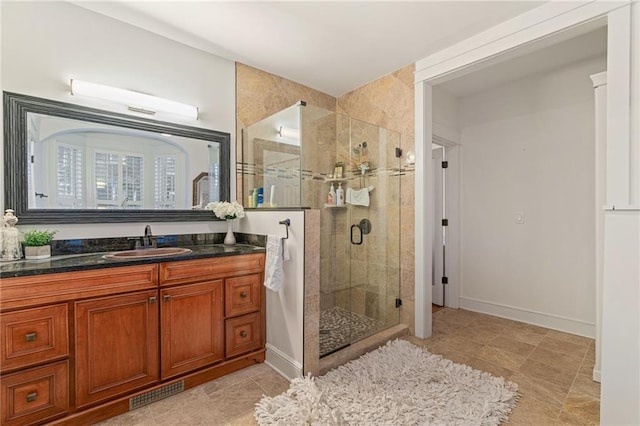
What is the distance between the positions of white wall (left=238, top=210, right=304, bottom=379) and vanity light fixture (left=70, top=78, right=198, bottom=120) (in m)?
1.12

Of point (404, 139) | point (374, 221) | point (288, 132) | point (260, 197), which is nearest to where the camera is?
point (288, 132)

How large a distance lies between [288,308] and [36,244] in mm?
1632

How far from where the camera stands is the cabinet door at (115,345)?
1.58m

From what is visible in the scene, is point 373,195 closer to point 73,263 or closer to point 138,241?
point 138,241

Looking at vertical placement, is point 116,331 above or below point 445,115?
below

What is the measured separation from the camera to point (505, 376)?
210 cm

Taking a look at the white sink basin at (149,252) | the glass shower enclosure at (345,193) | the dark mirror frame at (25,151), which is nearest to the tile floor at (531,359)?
the glass shower enclosure at (345,193)

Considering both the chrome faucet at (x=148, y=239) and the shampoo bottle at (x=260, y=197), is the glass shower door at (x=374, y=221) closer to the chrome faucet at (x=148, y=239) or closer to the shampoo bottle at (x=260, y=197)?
the shampoo bottle at (x=260, y=197)

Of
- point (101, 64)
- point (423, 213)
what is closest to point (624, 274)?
point (423, 213)

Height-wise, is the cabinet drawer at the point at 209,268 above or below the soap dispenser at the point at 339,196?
below

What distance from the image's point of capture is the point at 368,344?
8.09 feet

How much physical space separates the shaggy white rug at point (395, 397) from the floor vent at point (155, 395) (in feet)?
1.95

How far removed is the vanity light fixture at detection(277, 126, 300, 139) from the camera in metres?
2.56

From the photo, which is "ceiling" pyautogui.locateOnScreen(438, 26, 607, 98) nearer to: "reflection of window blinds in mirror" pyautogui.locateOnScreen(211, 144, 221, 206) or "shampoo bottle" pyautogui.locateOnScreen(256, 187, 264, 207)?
"shampoo bottle" pyautogui.locateOnScreen(256, 187, 264, 207)
